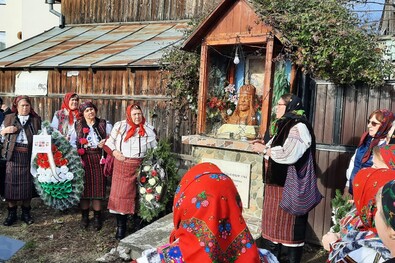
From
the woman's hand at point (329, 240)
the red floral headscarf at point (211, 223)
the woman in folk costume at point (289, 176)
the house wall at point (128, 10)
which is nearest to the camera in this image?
the red floral headscarf at point (211, 223)

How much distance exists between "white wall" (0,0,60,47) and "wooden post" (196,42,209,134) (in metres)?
15.1

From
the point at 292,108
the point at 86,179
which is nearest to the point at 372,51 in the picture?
the point at 292,108

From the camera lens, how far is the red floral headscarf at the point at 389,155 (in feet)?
8.42

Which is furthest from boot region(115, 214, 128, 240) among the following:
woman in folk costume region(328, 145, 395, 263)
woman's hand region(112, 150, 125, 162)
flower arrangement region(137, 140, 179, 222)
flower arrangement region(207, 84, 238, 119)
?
woman in folk costume region(328, 145, 395, 263)

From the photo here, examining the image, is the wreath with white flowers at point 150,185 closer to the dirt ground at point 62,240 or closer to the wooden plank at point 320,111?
the dirt ground at point 62,240

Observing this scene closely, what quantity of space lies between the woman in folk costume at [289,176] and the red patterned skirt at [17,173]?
11.3 ft

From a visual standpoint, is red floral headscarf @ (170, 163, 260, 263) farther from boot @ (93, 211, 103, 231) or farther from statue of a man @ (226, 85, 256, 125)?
boot @ (93, 211, 103, 231)

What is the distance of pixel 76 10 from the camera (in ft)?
38.0

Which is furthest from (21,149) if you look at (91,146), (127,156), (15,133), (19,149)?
(127,156)

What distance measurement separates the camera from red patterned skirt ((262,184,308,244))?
12.3ft

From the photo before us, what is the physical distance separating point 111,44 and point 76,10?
3272 millimetres

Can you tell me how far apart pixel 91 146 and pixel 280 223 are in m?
2.84

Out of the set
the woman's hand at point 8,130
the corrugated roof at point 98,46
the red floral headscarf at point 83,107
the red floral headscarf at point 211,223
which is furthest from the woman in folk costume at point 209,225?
the corrugated roof at point 98,46

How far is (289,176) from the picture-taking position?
362 centimetres
